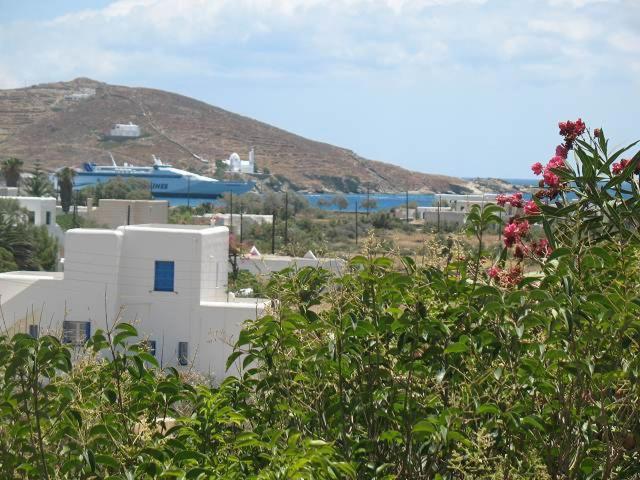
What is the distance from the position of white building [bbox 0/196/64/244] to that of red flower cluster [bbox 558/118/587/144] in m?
40.9

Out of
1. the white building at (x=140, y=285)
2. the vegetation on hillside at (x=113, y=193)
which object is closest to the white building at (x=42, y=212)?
the white building at (x=140, y=285)

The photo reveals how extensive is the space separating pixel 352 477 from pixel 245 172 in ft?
415

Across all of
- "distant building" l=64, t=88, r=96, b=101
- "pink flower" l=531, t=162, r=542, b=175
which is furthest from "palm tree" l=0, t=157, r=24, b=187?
"distant building" l=64, t=88, r=96, b=101

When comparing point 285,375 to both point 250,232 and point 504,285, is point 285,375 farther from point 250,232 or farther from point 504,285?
point 250,232

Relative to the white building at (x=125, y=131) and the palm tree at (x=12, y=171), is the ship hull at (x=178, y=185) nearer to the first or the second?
the white building at (x=125, y=131)

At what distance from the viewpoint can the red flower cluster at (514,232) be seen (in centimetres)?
441

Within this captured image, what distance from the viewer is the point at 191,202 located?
382 ft

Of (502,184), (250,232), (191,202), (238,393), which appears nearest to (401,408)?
(238,393)

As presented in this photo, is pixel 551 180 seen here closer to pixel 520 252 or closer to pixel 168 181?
pixel 520 252

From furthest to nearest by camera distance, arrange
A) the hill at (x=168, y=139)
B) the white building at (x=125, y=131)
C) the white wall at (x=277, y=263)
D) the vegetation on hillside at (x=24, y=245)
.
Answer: the white building at (x=125, y=131)
the hill at (x=168, y=139)
the vegetation on hillside at (x=24, y=245)
the white wall at (x=277, y=263)

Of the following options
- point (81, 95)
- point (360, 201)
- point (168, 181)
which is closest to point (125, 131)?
point (81, 95)

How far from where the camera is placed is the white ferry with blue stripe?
113125 mm

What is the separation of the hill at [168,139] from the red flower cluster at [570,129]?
403 ft

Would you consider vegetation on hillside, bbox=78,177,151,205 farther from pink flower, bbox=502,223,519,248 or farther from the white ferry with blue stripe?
pink flower, bbox=502,223,519,248
